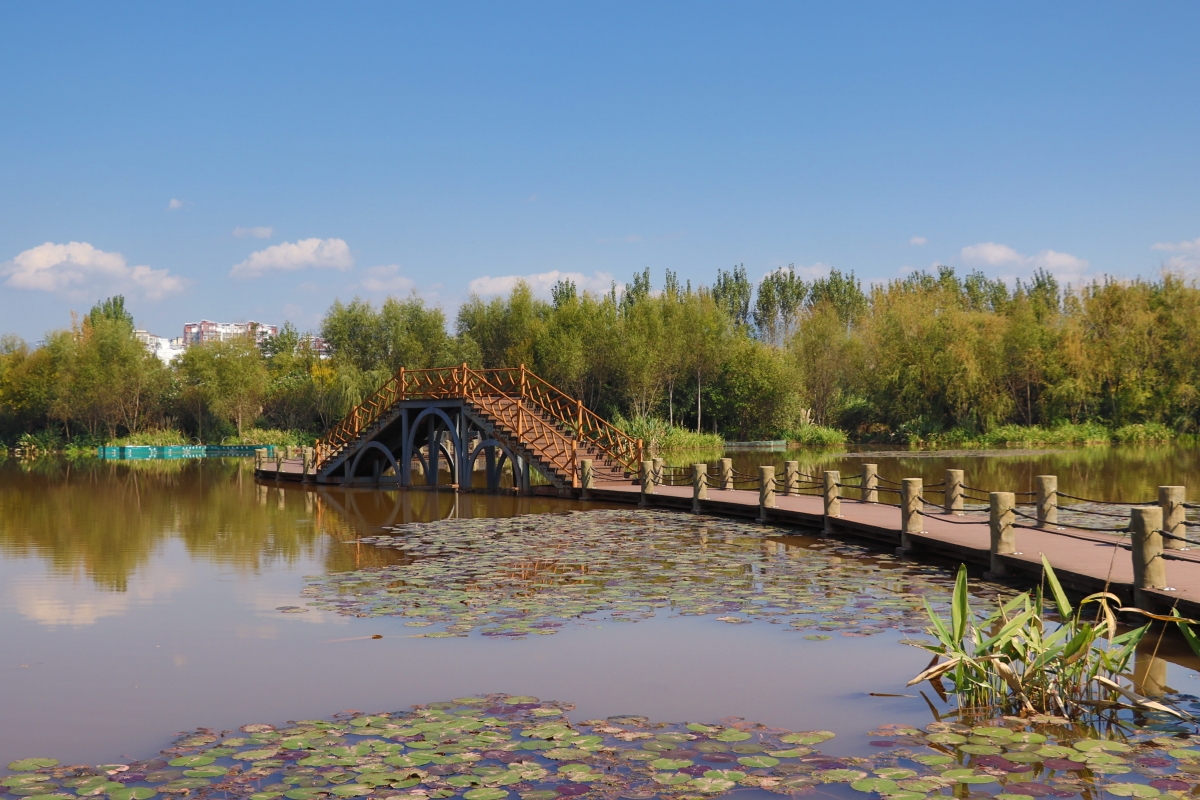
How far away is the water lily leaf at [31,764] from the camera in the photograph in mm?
6773

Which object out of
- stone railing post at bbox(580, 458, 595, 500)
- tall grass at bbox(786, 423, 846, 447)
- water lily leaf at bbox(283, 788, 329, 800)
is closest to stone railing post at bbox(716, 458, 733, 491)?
stone railing post at bbox(580, 458, 595, 500)

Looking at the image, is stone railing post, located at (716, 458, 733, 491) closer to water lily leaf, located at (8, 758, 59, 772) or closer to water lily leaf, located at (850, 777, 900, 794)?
water lily leaf, located at (850, 777, 900, 794)

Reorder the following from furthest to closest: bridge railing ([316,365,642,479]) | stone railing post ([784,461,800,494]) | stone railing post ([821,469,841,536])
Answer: bridge railing ([316,365,642,479]) < stone railing post ([784,461,800,494]) < stone railing post ([821,469,841,536])

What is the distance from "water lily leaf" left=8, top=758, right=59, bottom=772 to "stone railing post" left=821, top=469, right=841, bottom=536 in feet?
41.9

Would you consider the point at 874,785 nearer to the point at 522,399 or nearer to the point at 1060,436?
the point at 522,399

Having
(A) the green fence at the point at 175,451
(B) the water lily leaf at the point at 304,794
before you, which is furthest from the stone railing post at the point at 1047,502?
(A) the green fence at the point at 175,451

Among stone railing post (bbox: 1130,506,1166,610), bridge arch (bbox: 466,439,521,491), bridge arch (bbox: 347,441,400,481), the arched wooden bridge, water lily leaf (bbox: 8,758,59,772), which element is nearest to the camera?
water lily leaf (bbox: 8,758,59,772)

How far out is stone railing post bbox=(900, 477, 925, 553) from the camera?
15.4 metres

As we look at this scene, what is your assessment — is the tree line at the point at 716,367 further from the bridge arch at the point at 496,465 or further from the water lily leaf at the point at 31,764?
the water lily leaf at the point at 31,764

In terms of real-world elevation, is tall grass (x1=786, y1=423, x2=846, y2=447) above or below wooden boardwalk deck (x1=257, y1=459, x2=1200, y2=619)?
above

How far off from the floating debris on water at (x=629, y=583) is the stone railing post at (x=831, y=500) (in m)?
0.98

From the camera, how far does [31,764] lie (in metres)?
6.86

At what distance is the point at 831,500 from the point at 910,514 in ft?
7.79

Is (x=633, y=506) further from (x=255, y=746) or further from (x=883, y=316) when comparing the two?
(x=883, y=316)
